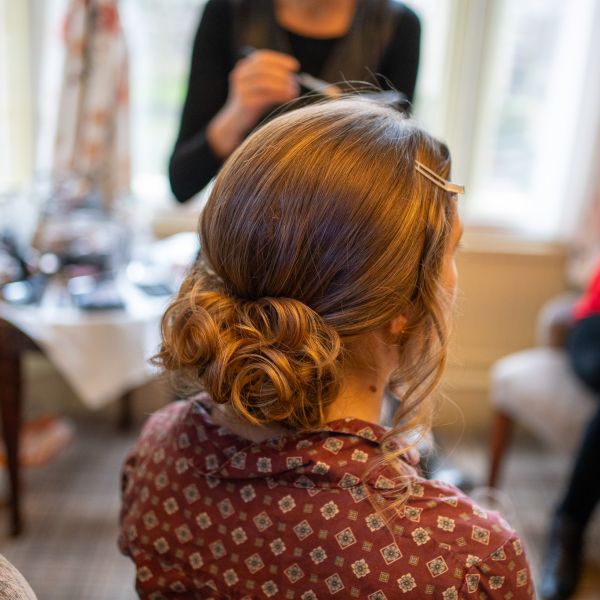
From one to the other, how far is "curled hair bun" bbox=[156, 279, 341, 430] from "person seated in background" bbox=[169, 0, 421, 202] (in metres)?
0.53

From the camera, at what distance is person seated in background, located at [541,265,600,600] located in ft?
5.07

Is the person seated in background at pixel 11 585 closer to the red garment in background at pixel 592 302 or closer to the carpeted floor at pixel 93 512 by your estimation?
the carpeted floor at pixel 93 512

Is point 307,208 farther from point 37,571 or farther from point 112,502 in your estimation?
point 112,502

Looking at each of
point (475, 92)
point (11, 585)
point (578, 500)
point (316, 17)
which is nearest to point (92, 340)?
point (316, 17)

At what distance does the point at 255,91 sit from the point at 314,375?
0.56 meters

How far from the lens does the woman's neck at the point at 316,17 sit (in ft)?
3.84

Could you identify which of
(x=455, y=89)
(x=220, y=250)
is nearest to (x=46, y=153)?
(x=455, y=89)

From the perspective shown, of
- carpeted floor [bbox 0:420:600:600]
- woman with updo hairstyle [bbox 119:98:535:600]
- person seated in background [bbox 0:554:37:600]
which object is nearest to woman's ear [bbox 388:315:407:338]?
woman with updo hairstyle [bbox 119:98:535:600]

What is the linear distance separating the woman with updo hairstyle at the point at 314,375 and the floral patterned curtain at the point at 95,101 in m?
1.29

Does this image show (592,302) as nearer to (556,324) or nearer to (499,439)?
(556,324)

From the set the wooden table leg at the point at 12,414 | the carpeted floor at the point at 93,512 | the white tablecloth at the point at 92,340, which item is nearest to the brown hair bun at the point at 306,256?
the white tablecloth at the point at 92,340

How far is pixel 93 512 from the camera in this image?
1.81 meters

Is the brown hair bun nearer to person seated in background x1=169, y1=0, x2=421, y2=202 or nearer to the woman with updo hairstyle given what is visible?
the woman with updo hairstyle

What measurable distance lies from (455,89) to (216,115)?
1.15m
